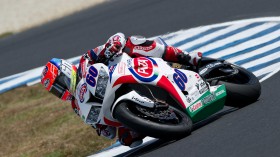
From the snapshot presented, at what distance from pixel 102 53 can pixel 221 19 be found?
630cm

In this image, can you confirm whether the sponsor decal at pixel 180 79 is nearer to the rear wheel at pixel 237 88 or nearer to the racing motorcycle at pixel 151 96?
the racing motorcycle at pixel 151 96

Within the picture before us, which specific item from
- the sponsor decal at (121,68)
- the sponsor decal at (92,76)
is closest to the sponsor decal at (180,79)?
the sponsor decal at (121,68)

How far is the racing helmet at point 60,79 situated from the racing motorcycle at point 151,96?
204mm

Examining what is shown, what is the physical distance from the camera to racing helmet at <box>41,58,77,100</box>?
8.20m

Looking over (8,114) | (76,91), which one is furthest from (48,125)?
(76,91)

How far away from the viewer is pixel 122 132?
8.05m

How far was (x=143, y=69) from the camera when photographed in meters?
7.84

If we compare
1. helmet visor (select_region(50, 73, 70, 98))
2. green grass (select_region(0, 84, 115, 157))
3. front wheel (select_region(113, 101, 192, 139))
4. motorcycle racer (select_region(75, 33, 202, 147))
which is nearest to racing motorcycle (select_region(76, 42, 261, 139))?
front wheel (select_region(113, 101, 192, 139))

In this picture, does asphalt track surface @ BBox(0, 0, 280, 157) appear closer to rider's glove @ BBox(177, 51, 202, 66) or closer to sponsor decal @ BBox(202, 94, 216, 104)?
sponsor decal @ BBox(202, 94, 216, 104)

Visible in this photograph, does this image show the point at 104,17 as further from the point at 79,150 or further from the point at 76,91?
the point at 76,91

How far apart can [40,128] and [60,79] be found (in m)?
3.77

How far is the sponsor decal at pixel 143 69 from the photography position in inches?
307

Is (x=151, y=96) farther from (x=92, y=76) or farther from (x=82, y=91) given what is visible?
(x=82, y=91)

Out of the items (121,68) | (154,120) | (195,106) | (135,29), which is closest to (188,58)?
(195,106)
